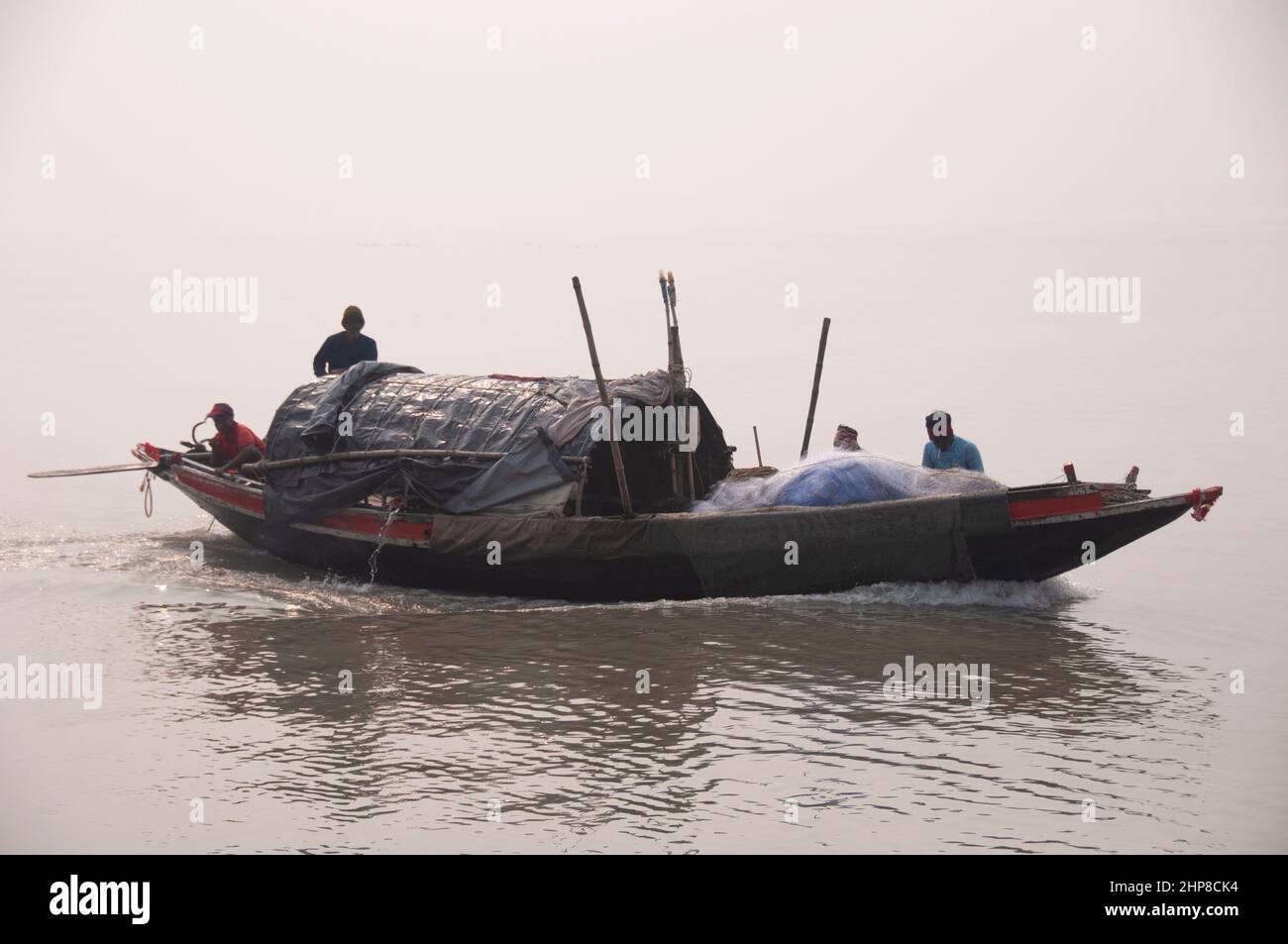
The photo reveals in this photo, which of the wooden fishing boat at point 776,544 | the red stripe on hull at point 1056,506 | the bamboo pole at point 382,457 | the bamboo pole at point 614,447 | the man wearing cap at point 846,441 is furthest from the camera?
the man wearing cap at point 846,441

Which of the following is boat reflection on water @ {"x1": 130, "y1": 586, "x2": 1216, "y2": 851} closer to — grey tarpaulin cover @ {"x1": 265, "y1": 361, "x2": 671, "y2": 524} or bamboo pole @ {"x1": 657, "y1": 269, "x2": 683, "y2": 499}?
grey tarpaulin cover @ {"x1": 265, "y1": 361, "x2": 671, "y2": 524}

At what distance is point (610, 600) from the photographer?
41.4 ft

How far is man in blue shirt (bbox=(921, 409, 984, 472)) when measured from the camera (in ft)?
42.0

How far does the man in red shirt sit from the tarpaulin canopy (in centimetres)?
54

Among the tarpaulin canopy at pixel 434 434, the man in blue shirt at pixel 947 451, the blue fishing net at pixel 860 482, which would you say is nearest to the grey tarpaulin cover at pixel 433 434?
the tarpaulin canopy at pixel 434 434

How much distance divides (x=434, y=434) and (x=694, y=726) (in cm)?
471

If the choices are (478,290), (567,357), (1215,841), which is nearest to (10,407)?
(567,357)

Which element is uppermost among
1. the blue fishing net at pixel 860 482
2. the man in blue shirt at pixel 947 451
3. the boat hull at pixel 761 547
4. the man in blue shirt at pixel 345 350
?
the man in blue shirt at pixel 345 350

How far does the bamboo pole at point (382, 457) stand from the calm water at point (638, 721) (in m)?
1.04

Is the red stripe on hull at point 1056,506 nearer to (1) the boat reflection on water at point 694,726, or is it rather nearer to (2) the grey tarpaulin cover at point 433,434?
(1) the boat reflection on water at point 694,726

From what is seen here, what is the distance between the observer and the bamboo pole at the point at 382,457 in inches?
515

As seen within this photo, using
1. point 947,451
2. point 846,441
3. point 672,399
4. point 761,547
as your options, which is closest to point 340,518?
point 672,399

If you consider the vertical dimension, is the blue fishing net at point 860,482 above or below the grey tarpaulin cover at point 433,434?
below

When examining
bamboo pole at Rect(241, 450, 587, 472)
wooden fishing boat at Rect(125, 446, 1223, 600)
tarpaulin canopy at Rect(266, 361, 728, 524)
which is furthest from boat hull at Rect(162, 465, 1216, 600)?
bamboo pole at Rect(241, 450, 587, 472)
